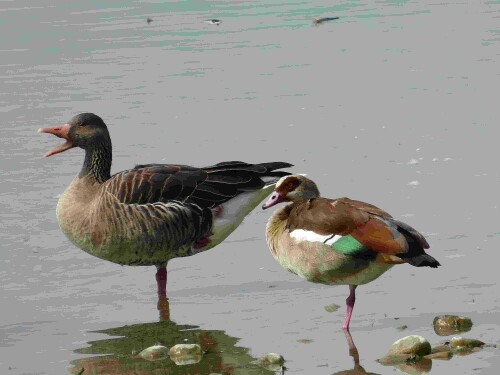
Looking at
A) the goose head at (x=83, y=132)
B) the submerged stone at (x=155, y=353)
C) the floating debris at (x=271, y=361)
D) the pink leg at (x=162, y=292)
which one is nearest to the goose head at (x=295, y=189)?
the pink leg at (x=162, y=292)

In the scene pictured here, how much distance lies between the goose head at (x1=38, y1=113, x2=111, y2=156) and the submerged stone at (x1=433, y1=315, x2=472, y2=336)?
4.16m

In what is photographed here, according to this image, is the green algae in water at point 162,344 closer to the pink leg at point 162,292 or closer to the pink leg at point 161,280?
the pink leg at point 162,292

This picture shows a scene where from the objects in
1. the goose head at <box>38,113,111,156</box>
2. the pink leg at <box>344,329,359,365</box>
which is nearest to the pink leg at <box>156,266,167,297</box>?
the goose head at <box>38,113,111,156</box>

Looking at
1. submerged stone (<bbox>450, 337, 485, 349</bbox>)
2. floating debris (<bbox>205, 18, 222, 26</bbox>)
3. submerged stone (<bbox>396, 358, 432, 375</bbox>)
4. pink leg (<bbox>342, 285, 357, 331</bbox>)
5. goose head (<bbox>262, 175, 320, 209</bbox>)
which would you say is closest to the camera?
submerged stone (<bbox>396, 358, 432, 375</bbox>)

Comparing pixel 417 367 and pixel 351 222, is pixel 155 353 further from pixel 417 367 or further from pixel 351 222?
pixel 417 367

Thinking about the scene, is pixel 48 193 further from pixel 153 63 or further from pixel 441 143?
pixel 153 63

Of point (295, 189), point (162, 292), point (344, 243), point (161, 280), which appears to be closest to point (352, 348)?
point (344, 243)

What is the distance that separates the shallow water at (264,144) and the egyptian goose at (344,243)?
461 mm

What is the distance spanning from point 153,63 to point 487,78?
6.91 m

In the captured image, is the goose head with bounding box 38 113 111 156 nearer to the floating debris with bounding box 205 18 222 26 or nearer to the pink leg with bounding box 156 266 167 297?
the pink leg with bounding box 156 266 167 297

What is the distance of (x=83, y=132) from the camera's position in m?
11.5

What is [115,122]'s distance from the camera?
18.1 meters

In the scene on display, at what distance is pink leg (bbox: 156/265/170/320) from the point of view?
10.0 m

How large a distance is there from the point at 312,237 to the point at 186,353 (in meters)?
1.34
